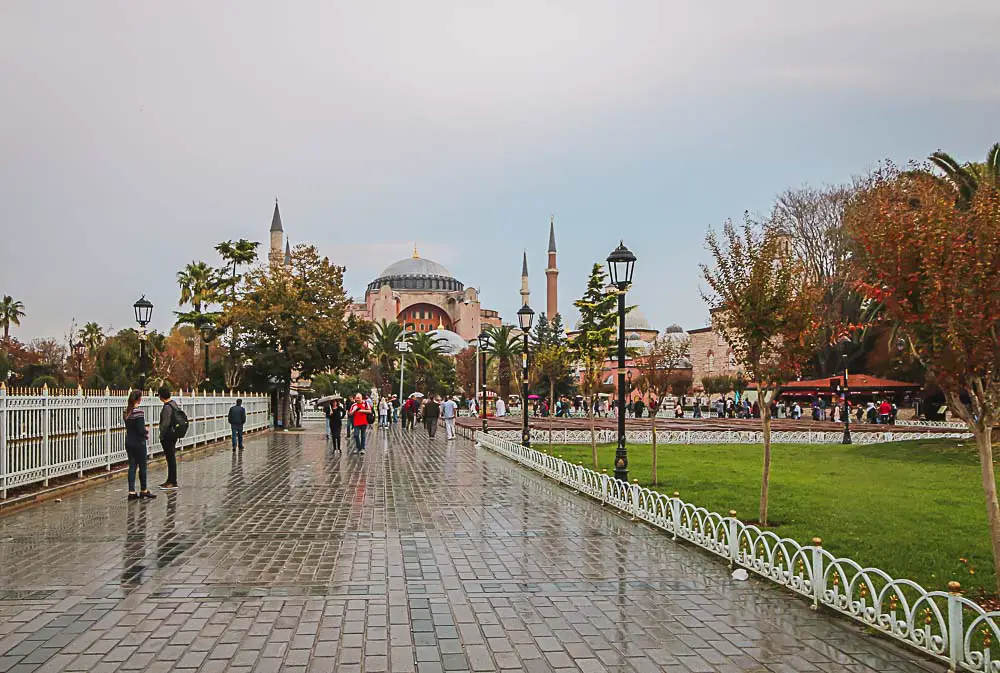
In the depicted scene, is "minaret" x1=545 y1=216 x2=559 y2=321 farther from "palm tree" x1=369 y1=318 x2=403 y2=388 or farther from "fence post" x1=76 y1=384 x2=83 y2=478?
"fence post" x1=76 y1=384 x2=83 y2=478

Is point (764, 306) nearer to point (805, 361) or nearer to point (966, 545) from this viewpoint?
point (805, 361)

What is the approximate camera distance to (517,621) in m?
5.92

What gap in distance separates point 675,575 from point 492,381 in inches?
2746

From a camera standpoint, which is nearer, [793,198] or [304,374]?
[304,374]

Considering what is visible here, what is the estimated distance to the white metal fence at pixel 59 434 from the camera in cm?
1131

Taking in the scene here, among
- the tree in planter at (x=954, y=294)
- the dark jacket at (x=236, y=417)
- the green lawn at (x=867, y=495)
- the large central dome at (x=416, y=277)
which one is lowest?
the green lawn at (x=867, y=495)

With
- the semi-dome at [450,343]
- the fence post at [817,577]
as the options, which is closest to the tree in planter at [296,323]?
the fence post at [817,577]

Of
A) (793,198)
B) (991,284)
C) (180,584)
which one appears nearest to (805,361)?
(991,284)

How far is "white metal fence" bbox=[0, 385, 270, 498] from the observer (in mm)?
11312

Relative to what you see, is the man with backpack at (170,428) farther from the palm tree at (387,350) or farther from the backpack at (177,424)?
the palm tree at (387,350)

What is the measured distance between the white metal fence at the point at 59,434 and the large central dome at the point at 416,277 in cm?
10462

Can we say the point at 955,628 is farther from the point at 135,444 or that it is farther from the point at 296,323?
the point at 296,323

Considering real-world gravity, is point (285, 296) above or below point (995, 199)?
above

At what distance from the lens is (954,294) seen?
5605 mm
